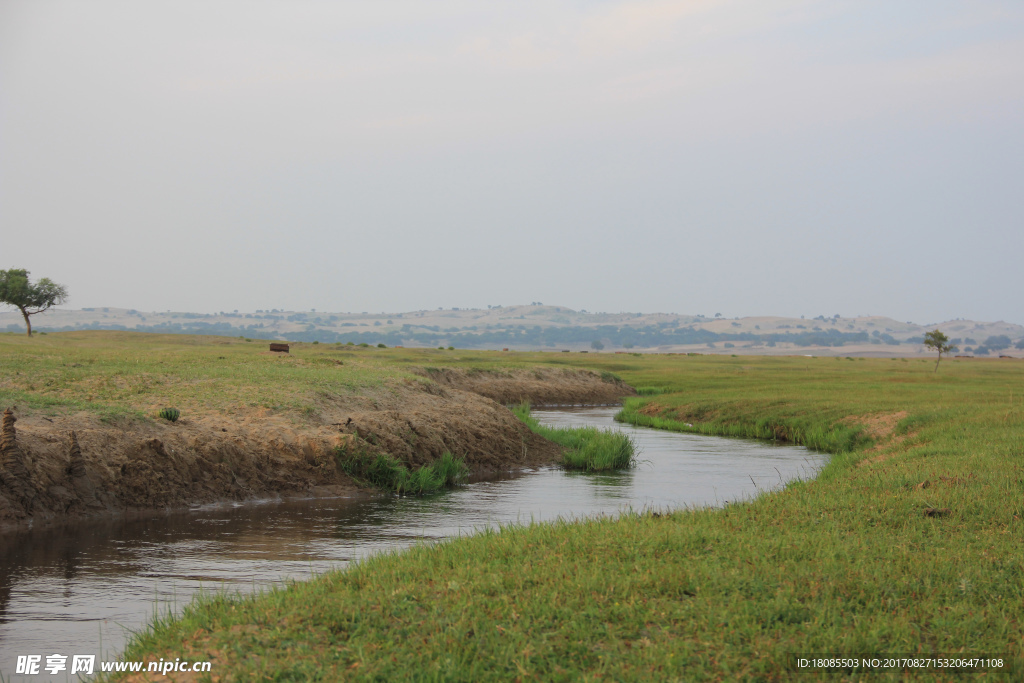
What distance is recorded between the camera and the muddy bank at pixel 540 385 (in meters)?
52.1

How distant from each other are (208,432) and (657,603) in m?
14.6

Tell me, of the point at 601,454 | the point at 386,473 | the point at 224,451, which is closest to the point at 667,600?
the point at 386,473

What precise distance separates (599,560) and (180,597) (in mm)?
5618

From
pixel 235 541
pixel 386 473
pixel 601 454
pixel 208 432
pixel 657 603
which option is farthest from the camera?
pixel 601 454

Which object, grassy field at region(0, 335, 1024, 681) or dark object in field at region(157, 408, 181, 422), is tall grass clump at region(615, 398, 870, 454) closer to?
grassy field at region(0, 335, 1024, 681)

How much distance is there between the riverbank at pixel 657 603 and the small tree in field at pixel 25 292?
74.4 meters

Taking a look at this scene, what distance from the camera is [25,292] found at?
73.7 m

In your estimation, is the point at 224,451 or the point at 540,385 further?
the point at 540,385

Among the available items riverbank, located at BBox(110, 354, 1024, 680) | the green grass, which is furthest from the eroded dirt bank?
riverbank, located at BBox(110, 354, 1024, 680)

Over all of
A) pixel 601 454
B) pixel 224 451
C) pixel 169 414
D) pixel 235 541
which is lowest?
pixel 601 454

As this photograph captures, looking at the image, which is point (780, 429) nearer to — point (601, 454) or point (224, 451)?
point (601, 454)

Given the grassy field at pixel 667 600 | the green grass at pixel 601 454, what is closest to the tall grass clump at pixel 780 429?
the green grass at pixel 601 454

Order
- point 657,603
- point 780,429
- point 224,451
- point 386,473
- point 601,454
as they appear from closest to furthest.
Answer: point 657,603 → point 224,451 → point 386,473 → point 601,454 → point 780,429

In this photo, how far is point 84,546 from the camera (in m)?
13.2
